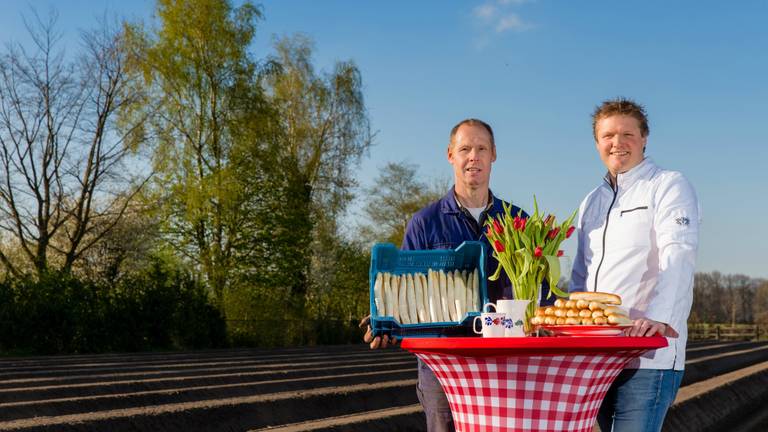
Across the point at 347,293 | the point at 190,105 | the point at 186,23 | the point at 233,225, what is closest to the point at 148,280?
the point at 233,225

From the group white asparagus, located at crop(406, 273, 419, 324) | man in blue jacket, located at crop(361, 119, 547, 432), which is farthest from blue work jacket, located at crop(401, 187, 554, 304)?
white asparagus, located at crop(406, 273, 419, 324)

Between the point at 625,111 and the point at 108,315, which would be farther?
the point at 108,315

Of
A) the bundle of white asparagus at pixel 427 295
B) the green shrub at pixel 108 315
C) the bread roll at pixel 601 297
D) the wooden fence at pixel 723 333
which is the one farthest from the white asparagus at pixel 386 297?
the wooden fence at pixel 723 333

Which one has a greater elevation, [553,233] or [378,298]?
[553,233]

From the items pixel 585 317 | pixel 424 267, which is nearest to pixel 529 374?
pixel 585 317

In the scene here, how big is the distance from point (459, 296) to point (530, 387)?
0.47 meters

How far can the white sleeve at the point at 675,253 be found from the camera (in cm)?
259

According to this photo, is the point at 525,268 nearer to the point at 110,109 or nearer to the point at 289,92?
the point at 110,109

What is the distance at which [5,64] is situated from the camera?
24.3 meters

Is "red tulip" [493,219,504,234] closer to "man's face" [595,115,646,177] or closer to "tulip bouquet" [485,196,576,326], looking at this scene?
"tulip bouquet" [485,196,576,326]

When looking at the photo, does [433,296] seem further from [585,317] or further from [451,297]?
[585,317]

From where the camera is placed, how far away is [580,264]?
3.10 metres

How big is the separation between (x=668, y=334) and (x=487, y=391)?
0.63 meters

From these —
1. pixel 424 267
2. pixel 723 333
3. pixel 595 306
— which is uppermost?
pixel 424 267
